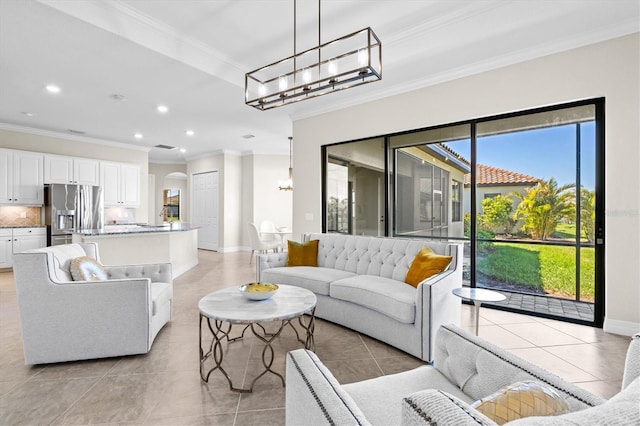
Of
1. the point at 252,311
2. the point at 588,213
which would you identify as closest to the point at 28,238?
the point at 252,311

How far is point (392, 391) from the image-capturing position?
1.24 m

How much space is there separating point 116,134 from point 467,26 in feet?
23.0

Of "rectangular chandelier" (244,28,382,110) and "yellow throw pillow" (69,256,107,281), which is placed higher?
"rectangular chandelier" (244,28,382,110)

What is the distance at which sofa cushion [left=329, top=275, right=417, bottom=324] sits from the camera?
254cm

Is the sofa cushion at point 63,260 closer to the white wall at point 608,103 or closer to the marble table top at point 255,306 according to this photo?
the marble table top at point 255,306

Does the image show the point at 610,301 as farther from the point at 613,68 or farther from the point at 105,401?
the point at 105,401

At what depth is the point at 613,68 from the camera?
305 centimetres

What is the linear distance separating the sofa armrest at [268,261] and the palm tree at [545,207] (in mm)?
2890

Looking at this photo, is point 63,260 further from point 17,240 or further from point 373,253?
point 17,240

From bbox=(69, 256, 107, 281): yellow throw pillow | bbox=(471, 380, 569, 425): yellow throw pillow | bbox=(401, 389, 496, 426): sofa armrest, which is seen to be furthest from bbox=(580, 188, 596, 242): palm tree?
bbox=(69, 256, 107, 281): yellow throw pillow

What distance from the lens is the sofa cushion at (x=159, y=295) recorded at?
8.79 ft

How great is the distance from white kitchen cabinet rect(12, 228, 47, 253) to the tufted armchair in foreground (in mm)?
5051

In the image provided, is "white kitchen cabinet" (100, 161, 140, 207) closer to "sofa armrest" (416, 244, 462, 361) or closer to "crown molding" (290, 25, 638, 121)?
"crown molding" (290, 25, 638, 121)

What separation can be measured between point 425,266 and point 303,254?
5.23ft
